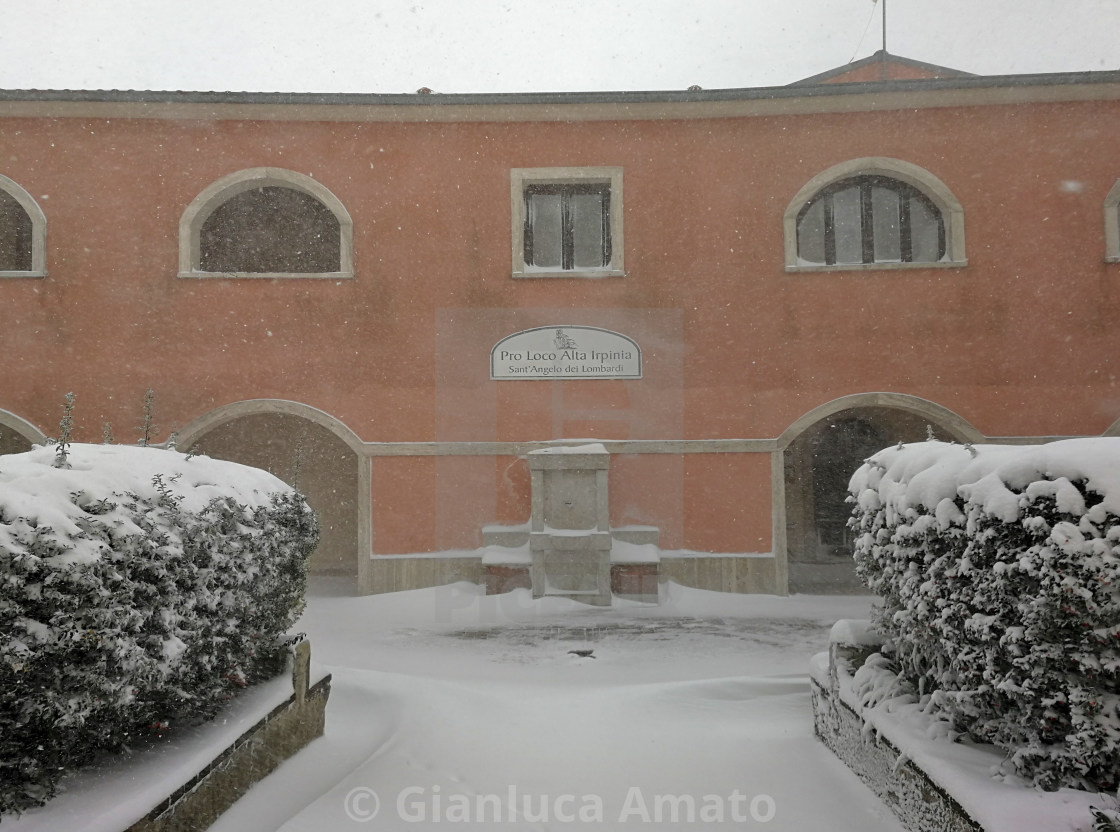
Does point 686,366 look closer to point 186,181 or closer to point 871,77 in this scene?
point 186,181

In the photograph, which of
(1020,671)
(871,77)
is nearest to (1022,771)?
(1020,671)

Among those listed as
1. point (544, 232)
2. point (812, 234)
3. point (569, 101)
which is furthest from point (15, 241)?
point (812, 234)

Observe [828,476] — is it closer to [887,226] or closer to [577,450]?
[887,226]

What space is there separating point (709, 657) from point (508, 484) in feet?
13.6

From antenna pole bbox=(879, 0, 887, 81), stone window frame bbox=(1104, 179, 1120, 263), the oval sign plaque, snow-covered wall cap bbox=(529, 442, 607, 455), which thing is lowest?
snow-covered wall cap bbox=(529, 442, 607, 455)

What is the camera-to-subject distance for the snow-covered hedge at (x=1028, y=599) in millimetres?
2625

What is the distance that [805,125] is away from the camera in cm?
1078

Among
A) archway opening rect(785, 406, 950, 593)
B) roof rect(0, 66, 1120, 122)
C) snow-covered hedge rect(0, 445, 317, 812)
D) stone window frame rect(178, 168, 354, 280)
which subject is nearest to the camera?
snow-covered hedge rect(0, 445, 317, 812)

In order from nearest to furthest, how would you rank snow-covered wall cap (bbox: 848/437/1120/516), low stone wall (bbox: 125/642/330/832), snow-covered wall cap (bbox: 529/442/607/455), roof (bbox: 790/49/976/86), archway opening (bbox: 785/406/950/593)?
snow-covered wall cap (bbox: 848/437/1120/516) → low stone wall (bbox: 125/642/330/832) → snow-covered wall cap (bbox: 529/442/607/455) → archway opening (bbox: 785/406/950/593) → roof (bbox: 790/49/976/86)

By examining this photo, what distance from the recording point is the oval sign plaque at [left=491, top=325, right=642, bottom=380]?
1072cm

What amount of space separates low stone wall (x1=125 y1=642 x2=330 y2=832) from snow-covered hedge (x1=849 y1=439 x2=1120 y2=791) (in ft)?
10.6

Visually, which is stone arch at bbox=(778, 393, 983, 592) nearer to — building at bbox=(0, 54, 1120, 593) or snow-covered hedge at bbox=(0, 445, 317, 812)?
building at bbox=(0, 54, 1120, 593)

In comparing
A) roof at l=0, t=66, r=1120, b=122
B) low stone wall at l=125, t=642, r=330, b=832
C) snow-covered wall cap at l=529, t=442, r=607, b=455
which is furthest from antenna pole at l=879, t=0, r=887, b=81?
low stone wall at l=125, t=642, r=330, b=832

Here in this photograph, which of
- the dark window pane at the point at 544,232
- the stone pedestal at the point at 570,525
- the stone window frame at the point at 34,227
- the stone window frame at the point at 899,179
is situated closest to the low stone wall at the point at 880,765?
the stone pedestal at the point at 570,525
